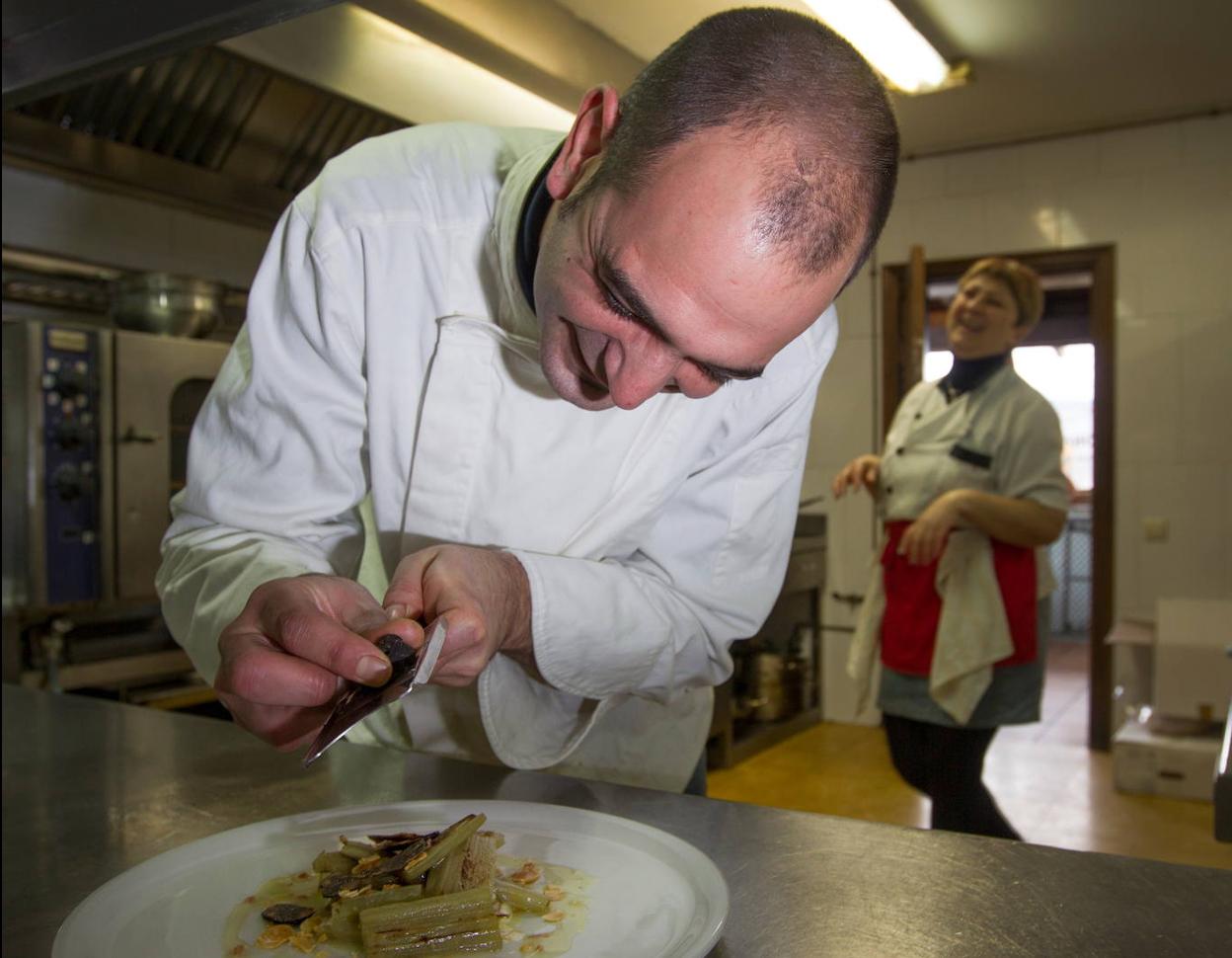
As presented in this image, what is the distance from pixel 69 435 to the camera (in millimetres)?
1301

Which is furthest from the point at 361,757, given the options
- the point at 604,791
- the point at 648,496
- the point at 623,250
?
the point at 623,250

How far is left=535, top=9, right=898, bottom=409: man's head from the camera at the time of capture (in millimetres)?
625

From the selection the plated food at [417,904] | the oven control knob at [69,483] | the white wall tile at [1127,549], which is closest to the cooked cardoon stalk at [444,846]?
the plated food at [417,904]

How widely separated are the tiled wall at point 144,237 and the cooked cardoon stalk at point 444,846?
57cm

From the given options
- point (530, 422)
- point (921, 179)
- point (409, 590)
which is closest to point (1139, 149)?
point (921, 179)

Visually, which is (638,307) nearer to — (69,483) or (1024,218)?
(1024,218)

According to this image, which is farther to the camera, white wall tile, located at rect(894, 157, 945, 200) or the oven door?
the oven door

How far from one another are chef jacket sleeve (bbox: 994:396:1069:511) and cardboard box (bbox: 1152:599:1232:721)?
0.33 feet

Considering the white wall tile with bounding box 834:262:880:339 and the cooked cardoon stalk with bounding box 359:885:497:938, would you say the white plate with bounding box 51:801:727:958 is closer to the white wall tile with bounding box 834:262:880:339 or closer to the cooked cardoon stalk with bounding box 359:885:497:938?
the cooked cardoon stalk with bounding box 359:885:497:938

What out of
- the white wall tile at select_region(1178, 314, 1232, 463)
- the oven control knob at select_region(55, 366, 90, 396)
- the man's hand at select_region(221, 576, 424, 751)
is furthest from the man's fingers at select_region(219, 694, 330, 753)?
the oven control knob at select_region(55, 366, 90, 396)

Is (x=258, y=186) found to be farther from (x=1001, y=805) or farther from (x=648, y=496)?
(x=1001, y=805)

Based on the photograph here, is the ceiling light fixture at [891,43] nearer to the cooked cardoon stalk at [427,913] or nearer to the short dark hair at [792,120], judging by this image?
the short dark hair at [792,120]

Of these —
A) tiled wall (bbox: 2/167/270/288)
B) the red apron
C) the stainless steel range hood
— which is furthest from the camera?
tiled wall (bbox: 2/167/270/288)

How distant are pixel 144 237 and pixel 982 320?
82 centimetres
